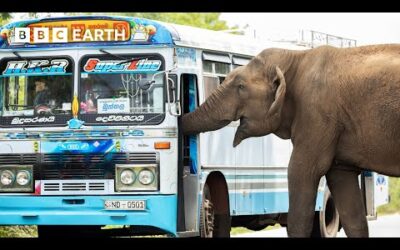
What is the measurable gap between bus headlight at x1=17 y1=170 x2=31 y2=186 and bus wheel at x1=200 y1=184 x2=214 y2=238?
2.17m

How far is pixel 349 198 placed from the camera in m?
15.6

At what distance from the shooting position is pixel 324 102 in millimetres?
14797

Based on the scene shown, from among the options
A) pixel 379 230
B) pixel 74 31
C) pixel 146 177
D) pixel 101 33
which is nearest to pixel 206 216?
pixel 146 177

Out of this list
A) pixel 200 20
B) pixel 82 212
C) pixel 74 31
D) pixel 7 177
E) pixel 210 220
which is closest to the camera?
pixel 82 212

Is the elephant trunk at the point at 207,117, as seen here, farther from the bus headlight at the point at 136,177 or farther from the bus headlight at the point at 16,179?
the bus headlight at the point at 16,179

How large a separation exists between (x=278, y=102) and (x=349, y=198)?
5.09ft

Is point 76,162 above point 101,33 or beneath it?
beneath

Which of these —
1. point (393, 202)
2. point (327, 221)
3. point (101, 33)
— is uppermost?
point (101, 33)

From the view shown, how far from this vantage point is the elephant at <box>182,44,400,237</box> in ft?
47.7

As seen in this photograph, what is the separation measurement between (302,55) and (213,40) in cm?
179

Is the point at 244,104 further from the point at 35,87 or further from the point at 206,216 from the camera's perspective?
the point at 35,87

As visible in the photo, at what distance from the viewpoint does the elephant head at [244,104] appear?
15344 mm

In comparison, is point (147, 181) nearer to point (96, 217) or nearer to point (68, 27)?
point (96, 217)

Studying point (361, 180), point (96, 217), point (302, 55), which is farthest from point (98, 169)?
point (361, 180)
